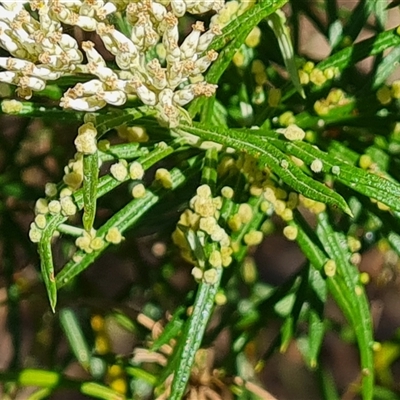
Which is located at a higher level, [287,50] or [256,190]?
[287,50]

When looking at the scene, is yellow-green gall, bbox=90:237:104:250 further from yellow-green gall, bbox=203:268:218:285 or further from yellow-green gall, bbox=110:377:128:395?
yellow-green gall, bbox=110:377:128:395

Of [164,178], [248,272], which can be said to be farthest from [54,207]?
[248,272]

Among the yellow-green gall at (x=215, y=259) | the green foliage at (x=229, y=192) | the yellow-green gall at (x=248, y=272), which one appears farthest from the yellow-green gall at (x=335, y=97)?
the yellow-green gall at (x=248, y=272)

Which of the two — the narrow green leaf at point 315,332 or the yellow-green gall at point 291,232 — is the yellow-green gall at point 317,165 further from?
the narrow green leaf at point 315,332

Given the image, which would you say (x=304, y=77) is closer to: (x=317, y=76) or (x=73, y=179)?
(x=317, y=76)

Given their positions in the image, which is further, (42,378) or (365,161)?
(42,378)

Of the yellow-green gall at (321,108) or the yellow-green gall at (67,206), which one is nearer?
the yellow-green gall at (67,206)

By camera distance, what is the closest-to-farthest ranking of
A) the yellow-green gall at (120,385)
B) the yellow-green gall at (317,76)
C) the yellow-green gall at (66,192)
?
the yellow-green gall at (66,192), the yellow-green gall at (317,76), the yellow-green gall at (120,385)

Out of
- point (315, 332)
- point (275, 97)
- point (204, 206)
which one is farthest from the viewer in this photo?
point (315, 332)
